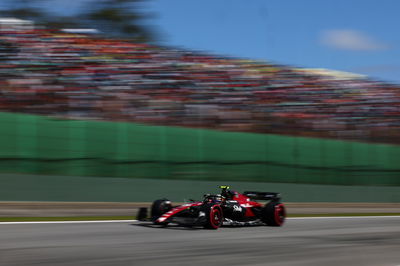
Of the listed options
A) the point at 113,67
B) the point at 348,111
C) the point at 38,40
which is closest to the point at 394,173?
the point at 348,111

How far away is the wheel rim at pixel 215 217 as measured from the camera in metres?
11.0

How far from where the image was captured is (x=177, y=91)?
17906mm

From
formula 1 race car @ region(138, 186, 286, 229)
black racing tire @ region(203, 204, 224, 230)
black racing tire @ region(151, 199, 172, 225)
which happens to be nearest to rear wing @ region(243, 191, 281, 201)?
formula 1 race car @ region(138, 186, 286, 229)

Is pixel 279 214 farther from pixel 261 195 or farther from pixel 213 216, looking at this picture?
pixel 213 216

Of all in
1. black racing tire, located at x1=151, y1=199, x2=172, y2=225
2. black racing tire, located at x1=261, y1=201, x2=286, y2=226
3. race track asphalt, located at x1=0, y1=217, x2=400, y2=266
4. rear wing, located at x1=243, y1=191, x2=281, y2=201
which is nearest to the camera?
race track asphalt, located at x1=0, y1=217, x2=400, y2=266

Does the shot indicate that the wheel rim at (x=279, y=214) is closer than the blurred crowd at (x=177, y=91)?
Yes

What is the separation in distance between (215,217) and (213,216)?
10 centimetres

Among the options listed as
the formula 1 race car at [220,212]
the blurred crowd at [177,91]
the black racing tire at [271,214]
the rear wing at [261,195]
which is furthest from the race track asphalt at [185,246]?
the blurred crowd at [177,91]

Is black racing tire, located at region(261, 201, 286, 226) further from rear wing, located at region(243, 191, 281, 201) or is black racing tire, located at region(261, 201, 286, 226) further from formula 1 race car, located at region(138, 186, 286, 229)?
rear wing, located at region(243, 191, 281, 201)

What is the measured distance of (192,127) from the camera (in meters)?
16.5

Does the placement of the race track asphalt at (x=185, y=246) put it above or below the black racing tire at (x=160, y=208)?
below

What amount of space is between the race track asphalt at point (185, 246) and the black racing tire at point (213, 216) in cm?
22

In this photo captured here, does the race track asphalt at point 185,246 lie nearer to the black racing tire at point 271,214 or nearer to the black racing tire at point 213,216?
the black racing tire at point 213,216

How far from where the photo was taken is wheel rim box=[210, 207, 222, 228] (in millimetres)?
11023
